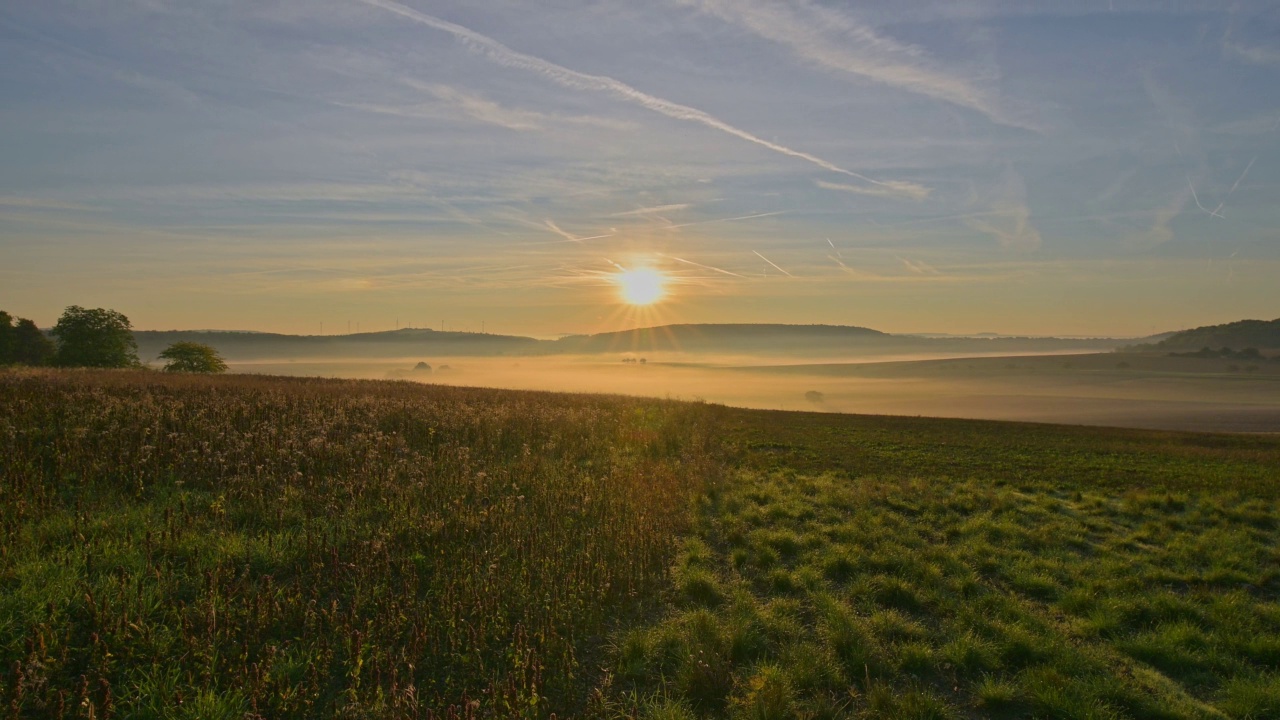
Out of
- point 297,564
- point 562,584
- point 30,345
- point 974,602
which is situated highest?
point 30,345

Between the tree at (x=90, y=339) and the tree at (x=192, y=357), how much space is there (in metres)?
4.11

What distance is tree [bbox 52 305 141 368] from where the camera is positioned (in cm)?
4953

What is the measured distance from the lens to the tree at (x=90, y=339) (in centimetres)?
4953

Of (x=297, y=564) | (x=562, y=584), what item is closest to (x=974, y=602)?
(x=562, y=584)

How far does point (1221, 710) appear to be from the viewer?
5355 millimetres

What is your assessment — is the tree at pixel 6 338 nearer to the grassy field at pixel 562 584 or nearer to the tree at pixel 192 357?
the tree at pixel 192 357

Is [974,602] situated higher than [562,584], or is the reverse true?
[562,584]

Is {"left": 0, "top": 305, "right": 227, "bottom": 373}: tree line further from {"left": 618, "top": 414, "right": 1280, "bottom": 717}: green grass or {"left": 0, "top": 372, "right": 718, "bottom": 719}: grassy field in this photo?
{"left": 618, "top": 414, "right": 1280, "bottom": 717}: green grass

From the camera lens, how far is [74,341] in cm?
5003

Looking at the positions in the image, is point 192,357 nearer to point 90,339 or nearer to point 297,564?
point 90,339

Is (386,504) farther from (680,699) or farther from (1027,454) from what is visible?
(1027,454)

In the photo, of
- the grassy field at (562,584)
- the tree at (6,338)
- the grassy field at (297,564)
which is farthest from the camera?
the tree at (6,338)

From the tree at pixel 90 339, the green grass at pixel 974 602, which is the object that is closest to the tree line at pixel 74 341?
the tree at pixel 90 339

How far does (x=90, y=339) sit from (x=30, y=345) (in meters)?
5.89
